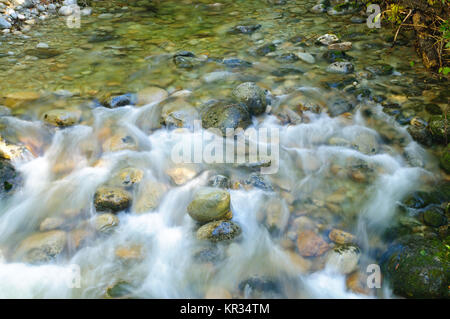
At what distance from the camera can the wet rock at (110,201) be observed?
3455 millimetres

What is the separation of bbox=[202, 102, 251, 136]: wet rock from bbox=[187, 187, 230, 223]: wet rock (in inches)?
48.1

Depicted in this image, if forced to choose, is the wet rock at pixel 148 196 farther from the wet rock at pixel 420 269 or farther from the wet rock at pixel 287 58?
the wet rock at pixel 287 58

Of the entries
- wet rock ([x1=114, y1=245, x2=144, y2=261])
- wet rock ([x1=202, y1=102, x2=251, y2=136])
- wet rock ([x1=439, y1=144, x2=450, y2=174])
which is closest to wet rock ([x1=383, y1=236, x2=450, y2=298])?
wet rock ([x1=439, y1=144, x2=450, y2=174])

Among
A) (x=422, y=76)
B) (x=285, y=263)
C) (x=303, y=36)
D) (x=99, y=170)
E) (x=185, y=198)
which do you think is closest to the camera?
(x=285, y=263)

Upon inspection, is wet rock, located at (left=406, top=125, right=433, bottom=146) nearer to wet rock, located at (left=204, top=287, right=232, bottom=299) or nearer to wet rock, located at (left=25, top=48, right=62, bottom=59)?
wet rock, located at (left=204, top=287, right=232, bottom=299)

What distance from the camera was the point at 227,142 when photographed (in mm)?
4258

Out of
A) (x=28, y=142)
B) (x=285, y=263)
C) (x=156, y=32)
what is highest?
(x=156, y=32)

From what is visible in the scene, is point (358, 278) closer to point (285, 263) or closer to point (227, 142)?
point (285, 263)

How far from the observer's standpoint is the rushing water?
3010 millimetres

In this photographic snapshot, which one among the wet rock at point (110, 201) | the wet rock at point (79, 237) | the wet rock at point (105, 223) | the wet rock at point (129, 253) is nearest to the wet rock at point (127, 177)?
the wet rock at point (110, 201)

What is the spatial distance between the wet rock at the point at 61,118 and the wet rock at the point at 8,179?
0.82m

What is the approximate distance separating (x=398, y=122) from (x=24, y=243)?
446cm

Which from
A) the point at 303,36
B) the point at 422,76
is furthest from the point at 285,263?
the point at 303,36

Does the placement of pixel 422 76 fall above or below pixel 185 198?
above
